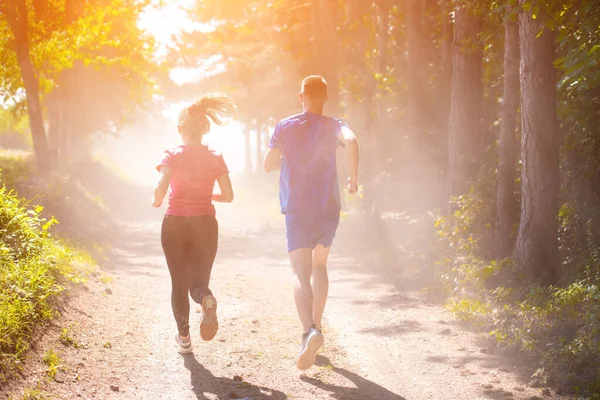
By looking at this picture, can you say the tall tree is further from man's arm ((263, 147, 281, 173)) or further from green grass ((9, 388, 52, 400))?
green grass ((9, 388, 52, 400))

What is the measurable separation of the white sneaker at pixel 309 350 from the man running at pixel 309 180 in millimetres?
213

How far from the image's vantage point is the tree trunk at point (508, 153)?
10648 mm

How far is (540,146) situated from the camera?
29.5 ft

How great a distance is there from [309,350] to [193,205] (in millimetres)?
1649

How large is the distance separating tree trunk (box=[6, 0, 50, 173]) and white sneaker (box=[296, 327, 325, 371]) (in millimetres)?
12531

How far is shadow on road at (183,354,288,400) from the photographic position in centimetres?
540

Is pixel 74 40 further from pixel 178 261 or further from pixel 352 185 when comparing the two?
pixel 352 185

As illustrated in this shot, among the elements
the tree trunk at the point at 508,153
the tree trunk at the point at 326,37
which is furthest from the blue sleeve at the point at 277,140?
the tree trunk at the point at 326,37

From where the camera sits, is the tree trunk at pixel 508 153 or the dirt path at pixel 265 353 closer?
the dirt path at pixel 265 353

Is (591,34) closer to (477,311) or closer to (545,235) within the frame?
(545,235)

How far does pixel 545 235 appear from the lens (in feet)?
29.5

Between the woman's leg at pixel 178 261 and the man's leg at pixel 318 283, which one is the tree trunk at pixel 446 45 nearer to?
the man's leg at pixel 318 283

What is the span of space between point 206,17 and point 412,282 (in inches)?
573

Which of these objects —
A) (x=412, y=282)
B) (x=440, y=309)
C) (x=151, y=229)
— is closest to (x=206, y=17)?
(x=151, y=229)
